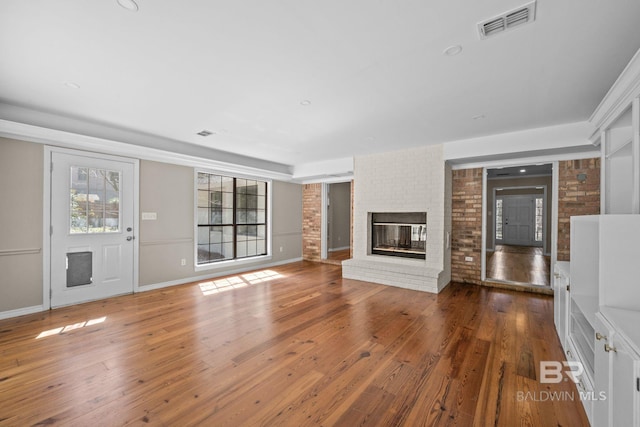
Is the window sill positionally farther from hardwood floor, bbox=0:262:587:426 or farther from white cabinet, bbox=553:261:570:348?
white cabinet, bbox=553:261:570:348

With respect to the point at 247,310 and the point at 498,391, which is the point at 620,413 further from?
the point at 247,310

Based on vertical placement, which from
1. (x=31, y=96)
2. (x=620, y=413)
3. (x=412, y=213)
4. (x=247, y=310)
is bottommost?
(x=247, y=310)

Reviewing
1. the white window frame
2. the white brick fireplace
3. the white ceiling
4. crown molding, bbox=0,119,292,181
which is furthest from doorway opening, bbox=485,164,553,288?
crown molding, bbox=0,119,292,181

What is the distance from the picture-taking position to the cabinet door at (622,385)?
3.52 feet

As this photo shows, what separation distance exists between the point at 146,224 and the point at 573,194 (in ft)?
22.4

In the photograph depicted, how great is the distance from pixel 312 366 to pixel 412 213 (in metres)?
3.71

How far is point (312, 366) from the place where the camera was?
2.27m

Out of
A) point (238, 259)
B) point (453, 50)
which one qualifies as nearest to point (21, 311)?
point (238, 259)

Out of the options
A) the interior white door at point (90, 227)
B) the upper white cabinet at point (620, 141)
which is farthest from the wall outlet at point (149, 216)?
the upper white cabinet at point (620, 141)

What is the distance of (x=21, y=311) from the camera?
337cm

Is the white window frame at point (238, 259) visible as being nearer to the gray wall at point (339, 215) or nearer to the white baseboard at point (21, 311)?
the white baseboard at point (21, 311)

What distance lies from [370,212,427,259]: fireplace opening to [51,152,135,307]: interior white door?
442 centimetres

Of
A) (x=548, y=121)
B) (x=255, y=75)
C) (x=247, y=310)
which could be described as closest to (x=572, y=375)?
(x=548, y=121)

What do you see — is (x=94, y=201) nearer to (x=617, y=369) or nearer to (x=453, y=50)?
(x=453, y=50)
